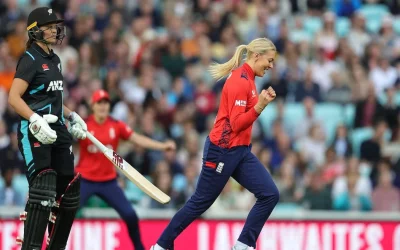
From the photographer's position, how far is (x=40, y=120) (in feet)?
26.6

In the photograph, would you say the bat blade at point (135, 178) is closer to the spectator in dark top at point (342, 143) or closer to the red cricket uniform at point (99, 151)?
the red cricket uniform at point (99, 151)

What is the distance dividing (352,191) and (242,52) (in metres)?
5.58

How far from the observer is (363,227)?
37.9ft

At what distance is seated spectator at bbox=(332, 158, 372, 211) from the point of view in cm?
1388

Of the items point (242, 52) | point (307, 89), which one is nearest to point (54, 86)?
point (242, 52)

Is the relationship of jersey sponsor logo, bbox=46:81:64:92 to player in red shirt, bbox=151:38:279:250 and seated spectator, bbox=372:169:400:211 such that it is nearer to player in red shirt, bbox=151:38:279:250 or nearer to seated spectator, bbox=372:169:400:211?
player in red shirt, bbox=151:38:279:250

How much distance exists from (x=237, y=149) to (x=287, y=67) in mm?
7705

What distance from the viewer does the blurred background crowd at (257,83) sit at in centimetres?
1412

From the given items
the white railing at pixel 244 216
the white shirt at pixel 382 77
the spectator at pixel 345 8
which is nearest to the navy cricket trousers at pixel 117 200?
the white railing at pixel 244 216

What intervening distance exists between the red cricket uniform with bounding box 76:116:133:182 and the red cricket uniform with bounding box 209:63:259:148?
227 cm

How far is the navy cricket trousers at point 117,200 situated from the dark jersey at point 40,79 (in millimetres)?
2299

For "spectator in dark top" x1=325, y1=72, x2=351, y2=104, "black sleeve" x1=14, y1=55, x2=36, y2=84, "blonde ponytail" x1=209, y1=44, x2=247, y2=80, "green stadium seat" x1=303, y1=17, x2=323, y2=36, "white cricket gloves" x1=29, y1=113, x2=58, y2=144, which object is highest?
"green stadium seat" x1=303, y1=17, x2=323, y2=36

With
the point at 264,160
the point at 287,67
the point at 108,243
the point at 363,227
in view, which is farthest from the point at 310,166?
the point at 108,243

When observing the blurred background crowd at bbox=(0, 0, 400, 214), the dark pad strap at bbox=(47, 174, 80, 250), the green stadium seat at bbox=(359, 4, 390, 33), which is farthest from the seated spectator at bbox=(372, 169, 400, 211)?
the dark pad strap at bbox=(47, 174, 80, 250)
